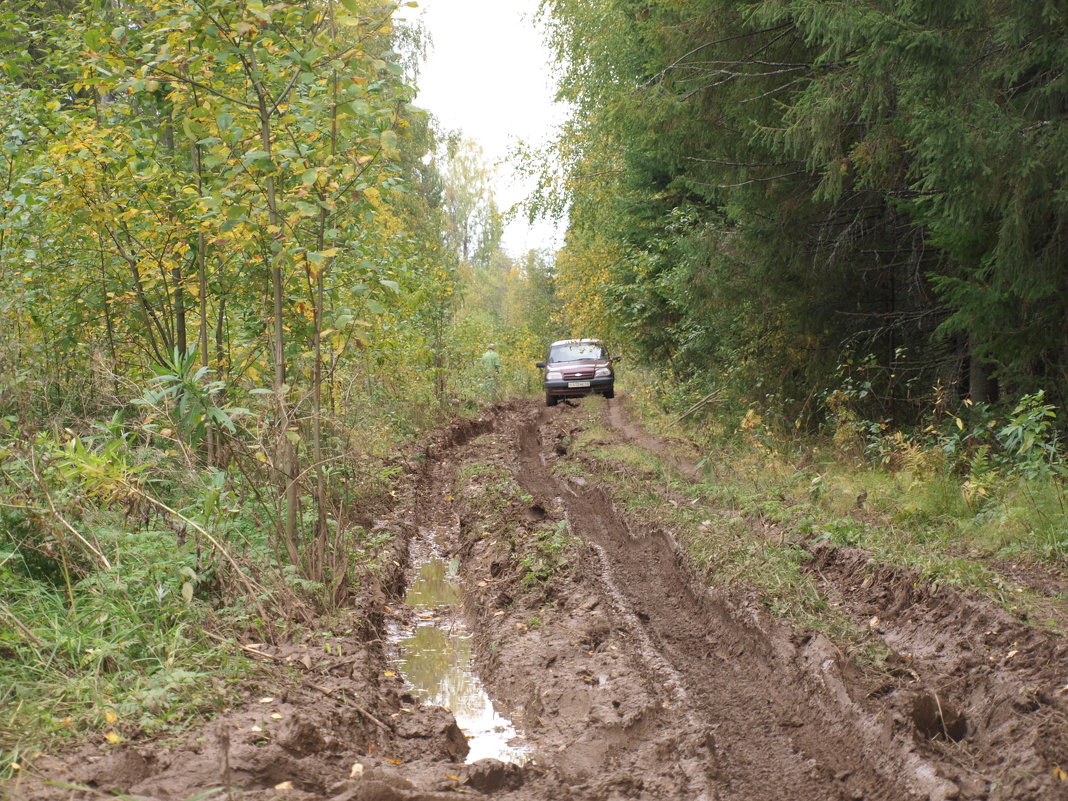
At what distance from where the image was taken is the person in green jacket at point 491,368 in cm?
2564

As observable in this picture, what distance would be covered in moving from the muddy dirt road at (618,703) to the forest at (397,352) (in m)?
0.06

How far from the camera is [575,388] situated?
25.3 meters

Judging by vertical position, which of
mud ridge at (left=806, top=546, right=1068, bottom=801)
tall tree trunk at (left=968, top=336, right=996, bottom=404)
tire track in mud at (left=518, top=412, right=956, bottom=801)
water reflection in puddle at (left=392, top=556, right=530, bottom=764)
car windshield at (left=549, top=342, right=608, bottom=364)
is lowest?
water reflection in puddle at (left=392, top=556, right=530, bottom=764)

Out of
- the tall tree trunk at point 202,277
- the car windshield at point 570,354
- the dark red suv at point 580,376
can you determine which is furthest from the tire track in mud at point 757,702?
the car windshield at point 570,354

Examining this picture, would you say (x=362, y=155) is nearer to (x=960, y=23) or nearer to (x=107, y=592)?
(x=107, y=592)

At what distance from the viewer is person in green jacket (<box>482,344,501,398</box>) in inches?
1009

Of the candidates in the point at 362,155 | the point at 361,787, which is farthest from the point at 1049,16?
the point at 361,787

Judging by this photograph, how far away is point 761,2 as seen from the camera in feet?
31.8

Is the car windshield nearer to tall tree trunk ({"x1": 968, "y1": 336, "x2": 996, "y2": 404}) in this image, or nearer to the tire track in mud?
tall tree trunk ({"x1": 968, "y1": 336, "x2": 996, "y2": 404})

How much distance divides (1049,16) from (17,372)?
7.83 m

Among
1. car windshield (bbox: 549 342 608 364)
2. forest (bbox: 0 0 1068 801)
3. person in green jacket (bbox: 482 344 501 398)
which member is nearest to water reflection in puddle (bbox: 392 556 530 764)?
forest (bbox: 0 0 1068 801)

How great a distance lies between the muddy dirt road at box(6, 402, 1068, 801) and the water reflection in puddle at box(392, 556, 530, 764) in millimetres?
19

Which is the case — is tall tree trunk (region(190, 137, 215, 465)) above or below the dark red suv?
above

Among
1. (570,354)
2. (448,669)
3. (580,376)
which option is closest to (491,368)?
(570,354)
